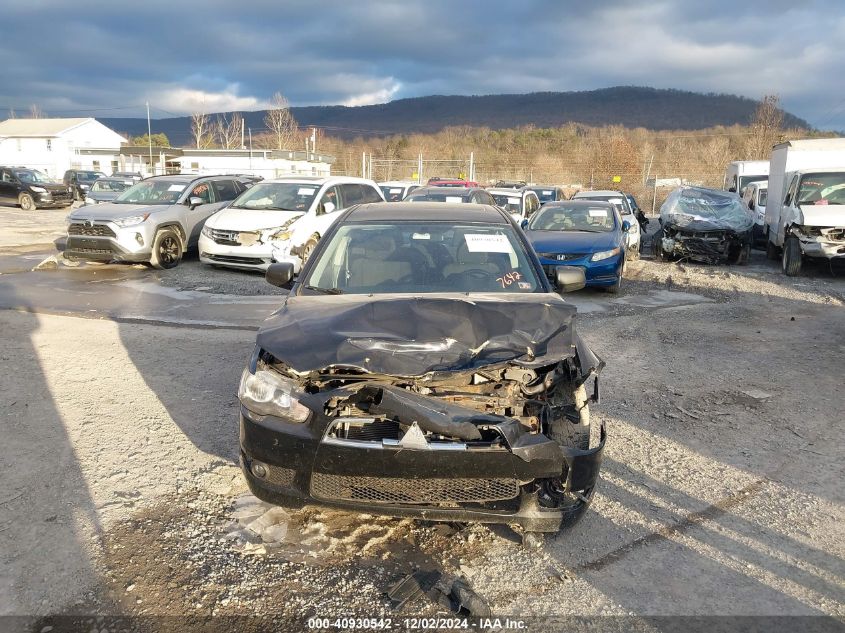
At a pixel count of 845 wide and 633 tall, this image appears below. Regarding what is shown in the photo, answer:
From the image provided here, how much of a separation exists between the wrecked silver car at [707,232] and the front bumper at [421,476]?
12786mm

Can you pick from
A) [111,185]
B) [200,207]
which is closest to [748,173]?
[200,207]

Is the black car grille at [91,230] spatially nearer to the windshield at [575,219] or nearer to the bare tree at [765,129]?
the windshield at [575,219]

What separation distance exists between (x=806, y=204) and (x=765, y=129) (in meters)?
31.0

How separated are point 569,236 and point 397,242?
24.0 feet

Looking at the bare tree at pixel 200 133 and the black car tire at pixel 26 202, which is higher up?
the bare tree at pixel 200 133

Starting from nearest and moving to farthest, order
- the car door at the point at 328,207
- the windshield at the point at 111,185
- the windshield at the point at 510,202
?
the car door at the point at 328,207
the windshield at the point at 510,202
the windshield at the point at 111,185

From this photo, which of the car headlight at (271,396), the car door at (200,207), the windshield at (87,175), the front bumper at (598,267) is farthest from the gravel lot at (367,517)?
the windshield at (87,175)

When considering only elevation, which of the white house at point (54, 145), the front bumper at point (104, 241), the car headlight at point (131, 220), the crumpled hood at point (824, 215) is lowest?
the front bumper at point (104, 241)

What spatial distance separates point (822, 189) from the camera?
13.4m

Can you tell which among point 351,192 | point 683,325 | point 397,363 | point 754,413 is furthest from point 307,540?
point 351,192

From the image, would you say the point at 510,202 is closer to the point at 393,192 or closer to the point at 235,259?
the point at 393,192

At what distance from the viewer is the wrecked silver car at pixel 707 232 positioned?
1461 cm

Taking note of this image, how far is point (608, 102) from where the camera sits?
16262 centimetres

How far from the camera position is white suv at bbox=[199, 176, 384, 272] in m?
11.6
